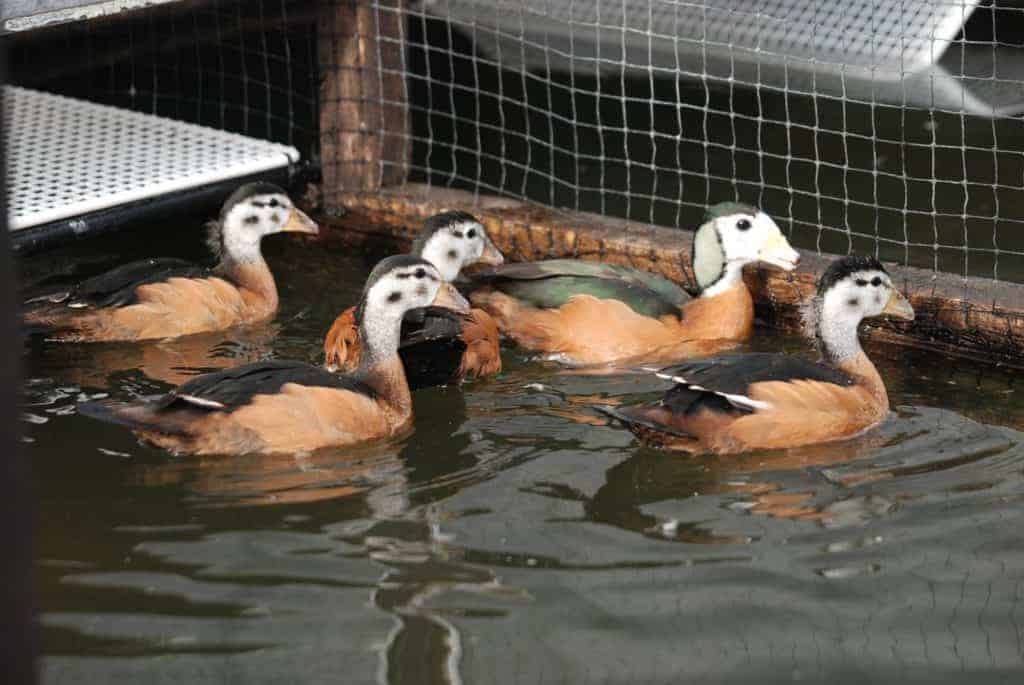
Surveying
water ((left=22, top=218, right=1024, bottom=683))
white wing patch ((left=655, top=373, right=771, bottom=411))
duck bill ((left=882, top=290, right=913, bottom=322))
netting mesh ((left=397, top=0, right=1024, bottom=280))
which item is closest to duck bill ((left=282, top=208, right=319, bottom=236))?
netting mesh ((left=397, top=0, right=1024, bottom=280))

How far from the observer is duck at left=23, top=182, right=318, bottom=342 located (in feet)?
24.8

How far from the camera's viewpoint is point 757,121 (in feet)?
31.9

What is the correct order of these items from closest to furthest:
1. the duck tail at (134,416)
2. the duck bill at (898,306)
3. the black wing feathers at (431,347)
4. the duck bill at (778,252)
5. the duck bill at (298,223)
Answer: the duck tail at (134,416) < the duck bill at (898,306) < the black wing feathers at (431,347) < the duck bill at (778,252) < the duck bill at (298,223)

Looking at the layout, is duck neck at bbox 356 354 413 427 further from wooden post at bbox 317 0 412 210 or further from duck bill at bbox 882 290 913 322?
wooden post at bbox 317 0 412 210

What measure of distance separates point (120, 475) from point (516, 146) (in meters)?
5.47

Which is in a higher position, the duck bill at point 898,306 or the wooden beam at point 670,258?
the duck bill at point 898,306

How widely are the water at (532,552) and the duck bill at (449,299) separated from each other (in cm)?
42

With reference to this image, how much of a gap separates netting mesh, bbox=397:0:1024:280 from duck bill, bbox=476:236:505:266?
1.20 m

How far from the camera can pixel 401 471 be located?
6.05 metres

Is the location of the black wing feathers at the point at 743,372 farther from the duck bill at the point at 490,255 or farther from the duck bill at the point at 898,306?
the duck bill at the point at 490,255

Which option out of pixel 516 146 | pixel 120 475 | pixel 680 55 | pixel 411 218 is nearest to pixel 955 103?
pixel 680 55

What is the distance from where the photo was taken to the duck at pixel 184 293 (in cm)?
755

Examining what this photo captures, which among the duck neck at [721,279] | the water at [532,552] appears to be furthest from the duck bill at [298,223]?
the duck neck at [721,279]

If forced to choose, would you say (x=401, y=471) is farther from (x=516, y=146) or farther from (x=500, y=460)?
(x=516, y=146)
